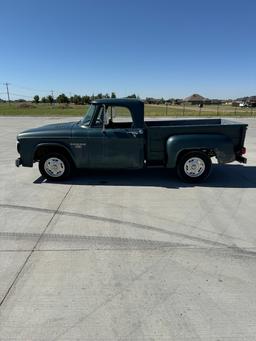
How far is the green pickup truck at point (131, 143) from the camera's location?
6.66 m

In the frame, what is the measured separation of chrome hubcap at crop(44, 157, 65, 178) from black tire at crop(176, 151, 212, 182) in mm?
2575

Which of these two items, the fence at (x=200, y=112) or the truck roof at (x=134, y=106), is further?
the fence at (x=200, y=112)

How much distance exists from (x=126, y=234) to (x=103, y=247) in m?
0.46

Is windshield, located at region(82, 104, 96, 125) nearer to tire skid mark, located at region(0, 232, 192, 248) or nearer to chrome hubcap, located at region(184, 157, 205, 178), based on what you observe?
chrome hubcap, located at region(184, 157, 205, 178)

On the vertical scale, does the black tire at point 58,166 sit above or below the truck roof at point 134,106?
below

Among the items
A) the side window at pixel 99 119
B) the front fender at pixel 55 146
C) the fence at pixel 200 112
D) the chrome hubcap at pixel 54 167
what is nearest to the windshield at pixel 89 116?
the side window at pixel 99 119

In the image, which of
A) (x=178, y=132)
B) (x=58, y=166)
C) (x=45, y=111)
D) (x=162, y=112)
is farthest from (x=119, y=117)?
(x=45, y=111)

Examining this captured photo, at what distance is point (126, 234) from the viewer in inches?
171

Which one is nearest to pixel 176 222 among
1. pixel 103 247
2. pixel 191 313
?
pixel 103 247

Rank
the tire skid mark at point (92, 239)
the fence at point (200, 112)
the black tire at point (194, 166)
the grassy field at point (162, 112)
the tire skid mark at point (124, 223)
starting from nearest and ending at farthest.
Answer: the tire skid mark at point (92, 239)
the tire skid mark at point (124, 223)
the black tire at point (194, 166)
the fence at point (200, 112)
the grassy field at point (162, 112)

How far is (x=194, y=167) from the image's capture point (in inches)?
269

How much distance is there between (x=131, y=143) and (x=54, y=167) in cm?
181

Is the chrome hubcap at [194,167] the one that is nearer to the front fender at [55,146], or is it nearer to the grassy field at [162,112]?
the front fender at [55,146]

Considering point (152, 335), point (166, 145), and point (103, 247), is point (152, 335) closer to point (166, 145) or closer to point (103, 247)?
point (103, 247)
